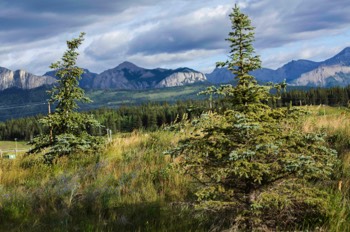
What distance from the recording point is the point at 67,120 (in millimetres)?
14039

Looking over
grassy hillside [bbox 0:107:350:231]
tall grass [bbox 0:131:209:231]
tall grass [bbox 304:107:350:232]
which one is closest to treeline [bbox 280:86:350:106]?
tall grass [bbox 304:107:350:232]

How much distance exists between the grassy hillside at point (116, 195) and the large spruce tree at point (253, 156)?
39cm

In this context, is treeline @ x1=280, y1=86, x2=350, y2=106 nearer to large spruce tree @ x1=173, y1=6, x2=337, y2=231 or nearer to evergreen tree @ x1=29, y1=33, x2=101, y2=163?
evergreen tree @ x1=29, y1=33, x2=101, y2=163

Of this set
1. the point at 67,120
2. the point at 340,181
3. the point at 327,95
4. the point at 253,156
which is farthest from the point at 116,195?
the point at 327,95

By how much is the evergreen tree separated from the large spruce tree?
8.56m

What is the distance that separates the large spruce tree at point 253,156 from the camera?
4.67 metres

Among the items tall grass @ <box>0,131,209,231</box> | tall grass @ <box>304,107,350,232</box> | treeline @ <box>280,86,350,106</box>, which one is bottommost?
treeline @ <box>280,86,350,106</box>

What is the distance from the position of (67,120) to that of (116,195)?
7.18 meters

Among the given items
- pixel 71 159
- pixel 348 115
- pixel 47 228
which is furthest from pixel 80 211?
pixel 348 115

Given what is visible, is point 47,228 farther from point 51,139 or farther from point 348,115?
point 348,115

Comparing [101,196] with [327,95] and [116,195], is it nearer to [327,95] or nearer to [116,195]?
[116,195]

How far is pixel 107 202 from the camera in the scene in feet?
24.0

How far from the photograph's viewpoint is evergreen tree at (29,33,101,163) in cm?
1295

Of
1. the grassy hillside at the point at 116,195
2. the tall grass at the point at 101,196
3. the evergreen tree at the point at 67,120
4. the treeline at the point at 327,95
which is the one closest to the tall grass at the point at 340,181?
the grassy hillside at the point at 116,195
